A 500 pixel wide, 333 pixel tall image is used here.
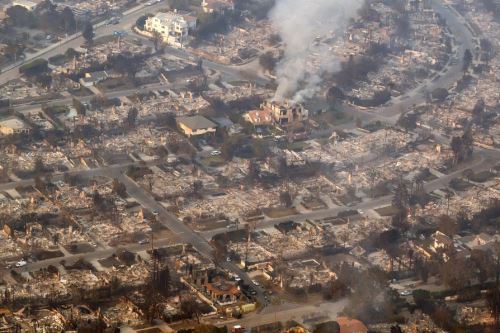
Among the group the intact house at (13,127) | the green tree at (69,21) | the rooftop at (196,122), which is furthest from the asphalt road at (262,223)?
the rooftop at (196,122)

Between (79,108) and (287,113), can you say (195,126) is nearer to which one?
(287,113)

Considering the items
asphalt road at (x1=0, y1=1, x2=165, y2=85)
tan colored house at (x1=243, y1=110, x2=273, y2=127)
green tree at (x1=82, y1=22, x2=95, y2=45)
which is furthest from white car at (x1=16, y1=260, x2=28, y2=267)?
green tree at (x1=82, y1=22, x2=95, y2=45)

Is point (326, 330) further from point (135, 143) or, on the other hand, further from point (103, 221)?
point (135, 143)

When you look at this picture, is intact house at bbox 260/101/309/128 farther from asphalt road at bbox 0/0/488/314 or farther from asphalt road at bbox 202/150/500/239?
asphalt road at bbox 202/150/500/239

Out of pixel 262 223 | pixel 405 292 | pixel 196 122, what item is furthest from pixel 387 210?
pixel 196 122

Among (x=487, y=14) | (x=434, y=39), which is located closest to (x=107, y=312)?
(x=434, y=39)
